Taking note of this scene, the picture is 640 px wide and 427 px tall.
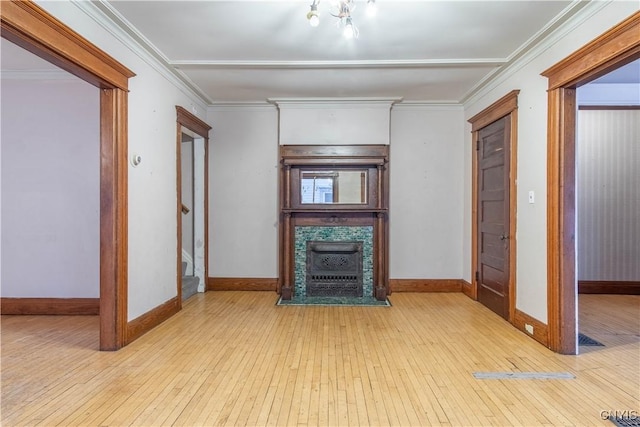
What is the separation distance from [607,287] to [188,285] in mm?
5539

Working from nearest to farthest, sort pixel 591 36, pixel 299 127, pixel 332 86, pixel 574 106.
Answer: pixel 591 36 → pixel 574 106 → pixel 332 86 → pixel 299 127

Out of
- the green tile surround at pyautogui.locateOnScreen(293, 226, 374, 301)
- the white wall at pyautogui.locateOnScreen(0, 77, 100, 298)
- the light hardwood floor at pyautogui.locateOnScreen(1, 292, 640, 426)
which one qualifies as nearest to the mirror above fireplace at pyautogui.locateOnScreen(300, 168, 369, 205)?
the green tile surround at pyautogui.locateOnScreen(293, 226, 374, 301)

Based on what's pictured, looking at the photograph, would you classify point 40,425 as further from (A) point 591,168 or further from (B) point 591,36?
(A) point 591,168

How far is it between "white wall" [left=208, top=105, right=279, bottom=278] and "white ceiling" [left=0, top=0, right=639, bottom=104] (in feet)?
2.56

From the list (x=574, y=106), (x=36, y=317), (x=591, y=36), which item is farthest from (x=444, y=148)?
(x=36, y=317)

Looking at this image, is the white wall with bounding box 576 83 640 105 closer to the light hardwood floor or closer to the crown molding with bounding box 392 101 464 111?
the crown molding with bounding box 392 101 464 111

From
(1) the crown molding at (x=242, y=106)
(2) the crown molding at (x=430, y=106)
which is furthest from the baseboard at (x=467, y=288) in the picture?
(1) the crown molding at (x=242, y=106)

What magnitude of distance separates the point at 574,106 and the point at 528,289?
1603 millimetres

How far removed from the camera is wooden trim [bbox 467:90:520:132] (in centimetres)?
354

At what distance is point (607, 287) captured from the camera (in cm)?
481

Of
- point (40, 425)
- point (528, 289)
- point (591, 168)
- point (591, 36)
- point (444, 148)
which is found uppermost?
point (591, 36)

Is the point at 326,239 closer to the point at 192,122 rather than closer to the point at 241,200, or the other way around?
the point at 241,200

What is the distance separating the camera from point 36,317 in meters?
3.78

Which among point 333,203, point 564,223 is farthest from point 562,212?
point 333,203
